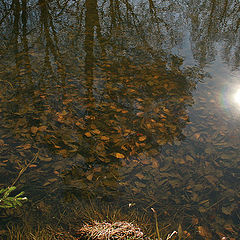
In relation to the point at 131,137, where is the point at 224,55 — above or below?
above

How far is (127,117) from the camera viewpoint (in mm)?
3027

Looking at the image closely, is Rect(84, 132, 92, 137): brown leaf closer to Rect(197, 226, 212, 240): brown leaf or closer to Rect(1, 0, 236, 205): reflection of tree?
Rect(1, 0, 236, 205): reflection of tree

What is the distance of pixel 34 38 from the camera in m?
5.25

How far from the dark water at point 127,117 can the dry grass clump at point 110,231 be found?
12.1 inches

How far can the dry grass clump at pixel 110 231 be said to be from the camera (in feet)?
5.12

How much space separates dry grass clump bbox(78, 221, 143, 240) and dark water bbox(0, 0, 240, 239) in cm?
31

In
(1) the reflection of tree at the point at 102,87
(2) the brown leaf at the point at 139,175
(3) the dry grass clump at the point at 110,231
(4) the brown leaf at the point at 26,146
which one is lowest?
(3) the dry grass clump at the point at 110,231

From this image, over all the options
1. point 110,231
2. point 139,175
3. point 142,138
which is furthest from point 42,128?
point 110,231

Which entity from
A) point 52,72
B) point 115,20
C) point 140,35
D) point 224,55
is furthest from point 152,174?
point 115,20

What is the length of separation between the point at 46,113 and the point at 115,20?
4.27 meters

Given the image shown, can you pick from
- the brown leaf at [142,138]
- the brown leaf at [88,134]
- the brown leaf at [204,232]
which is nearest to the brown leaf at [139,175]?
the brown leaf at [142,138]

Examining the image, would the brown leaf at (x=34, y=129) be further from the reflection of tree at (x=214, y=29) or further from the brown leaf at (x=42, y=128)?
the reflection of tree at (x=214, y=29)

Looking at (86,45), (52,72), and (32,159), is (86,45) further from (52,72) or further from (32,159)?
(32,159)

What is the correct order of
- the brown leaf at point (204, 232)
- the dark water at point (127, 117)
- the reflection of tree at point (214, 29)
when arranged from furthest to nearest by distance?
the reflection of tree at point (214, 29)
the dark water at point (127, 117)
the brown leaf at point (204, 232)
